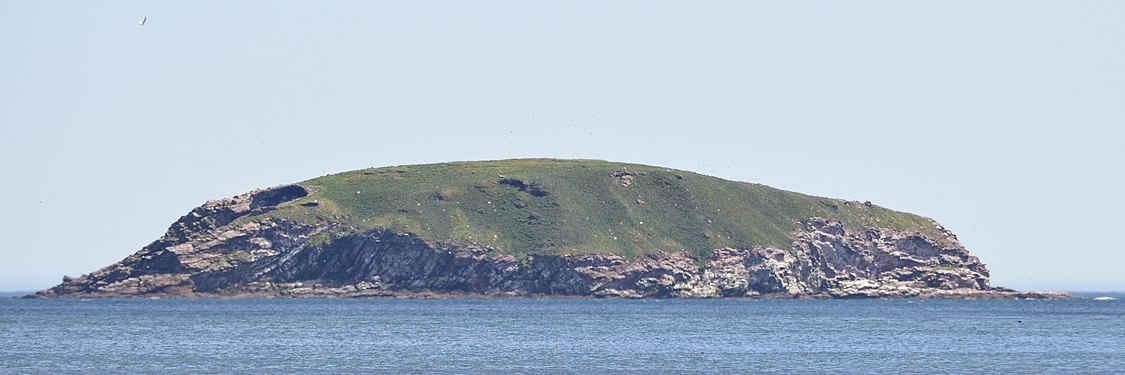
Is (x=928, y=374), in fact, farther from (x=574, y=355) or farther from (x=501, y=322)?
(x=501, y=322)

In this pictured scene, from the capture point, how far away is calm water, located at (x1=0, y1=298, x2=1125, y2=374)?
80.3 m

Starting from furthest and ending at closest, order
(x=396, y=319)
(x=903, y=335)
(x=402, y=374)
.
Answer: (x=396, y=319) < (x=903, y=335) < (x=402, y=374)

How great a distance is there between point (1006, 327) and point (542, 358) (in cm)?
5869

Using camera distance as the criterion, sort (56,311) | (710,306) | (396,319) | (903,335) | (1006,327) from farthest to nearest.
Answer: (710,306) → (56,311) → (396,319) → (1006,327) → (903,335)

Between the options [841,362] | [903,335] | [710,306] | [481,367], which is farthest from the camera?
[710,306]

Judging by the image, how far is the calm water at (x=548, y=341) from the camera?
80312 millimetres

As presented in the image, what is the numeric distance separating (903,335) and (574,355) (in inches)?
1398

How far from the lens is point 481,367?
7906cm

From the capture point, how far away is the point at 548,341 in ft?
339

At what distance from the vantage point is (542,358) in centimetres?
8631

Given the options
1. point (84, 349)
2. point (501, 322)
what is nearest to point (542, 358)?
point (84, 349)

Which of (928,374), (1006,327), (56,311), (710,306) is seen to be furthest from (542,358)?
(710,306)

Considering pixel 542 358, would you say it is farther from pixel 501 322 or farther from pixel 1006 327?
pixel 1006 327

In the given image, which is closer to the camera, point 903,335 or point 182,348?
point 182,348
